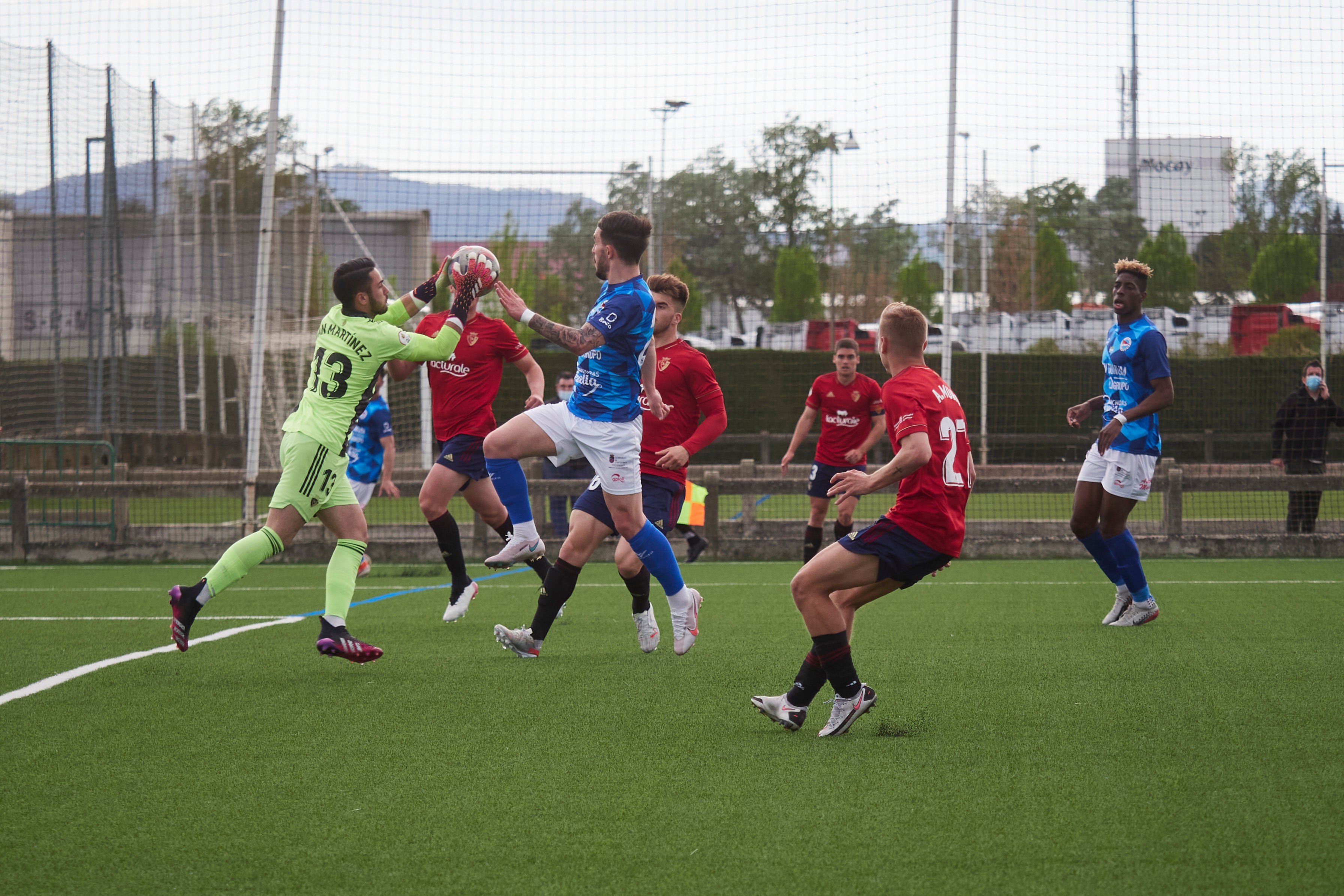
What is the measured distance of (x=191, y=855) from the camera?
3.27m

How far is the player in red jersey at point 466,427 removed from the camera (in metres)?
7.79

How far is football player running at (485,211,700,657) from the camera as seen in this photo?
592cm

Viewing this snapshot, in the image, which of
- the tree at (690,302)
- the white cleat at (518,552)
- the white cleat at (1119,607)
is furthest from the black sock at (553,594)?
the tree at (690,302)

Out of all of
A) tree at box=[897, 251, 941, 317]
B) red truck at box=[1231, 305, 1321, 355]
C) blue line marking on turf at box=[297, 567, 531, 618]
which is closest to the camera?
blue line marking on turf at box=[297, 567, 531, 618]

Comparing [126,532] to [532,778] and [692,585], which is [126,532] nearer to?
[692,585]

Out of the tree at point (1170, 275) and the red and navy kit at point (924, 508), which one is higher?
the tree at point (1170, 275)

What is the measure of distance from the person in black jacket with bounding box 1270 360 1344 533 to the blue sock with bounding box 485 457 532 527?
970cm

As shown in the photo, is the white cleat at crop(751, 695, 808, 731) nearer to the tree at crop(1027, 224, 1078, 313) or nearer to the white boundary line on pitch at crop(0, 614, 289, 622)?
the white boundary line on pitch at crop(0, 614, 289, 622)

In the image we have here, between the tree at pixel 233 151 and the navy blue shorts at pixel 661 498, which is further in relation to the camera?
the tree at pixel 233 151

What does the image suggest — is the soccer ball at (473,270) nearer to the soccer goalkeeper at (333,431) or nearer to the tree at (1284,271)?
the soccer goalkeeper at (333,431)

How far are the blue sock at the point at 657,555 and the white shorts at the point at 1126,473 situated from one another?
3.08 meters

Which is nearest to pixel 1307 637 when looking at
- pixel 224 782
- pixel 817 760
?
pixel 817 760

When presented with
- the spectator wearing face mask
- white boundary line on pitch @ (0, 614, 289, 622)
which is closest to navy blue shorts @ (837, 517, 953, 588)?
white boundary line on pitch @ (0, 614, 289, 622)

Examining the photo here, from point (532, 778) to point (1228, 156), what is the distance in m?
14.1
